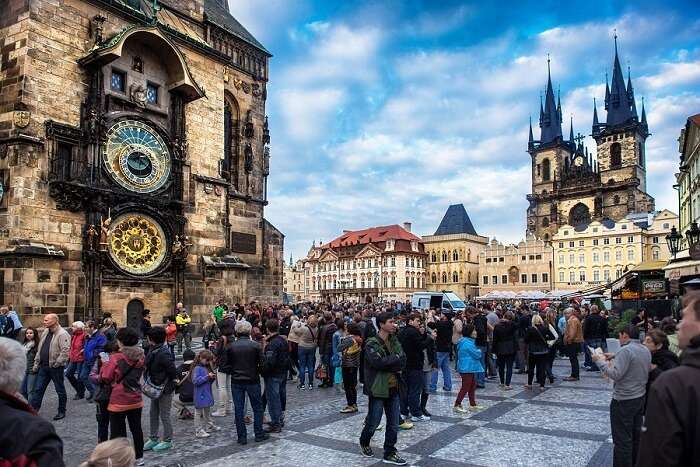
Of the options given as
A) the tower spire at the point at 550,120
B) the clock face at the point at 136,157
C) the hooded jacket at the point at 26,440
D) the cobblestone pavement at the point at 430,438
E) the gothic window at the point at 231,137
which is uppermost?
the tower spire at the point at 550,120

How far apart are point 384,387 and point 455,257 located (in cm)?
8955

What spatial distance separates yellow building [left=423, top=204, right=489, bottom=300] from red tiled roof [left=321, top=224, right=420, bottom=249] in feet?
14.7

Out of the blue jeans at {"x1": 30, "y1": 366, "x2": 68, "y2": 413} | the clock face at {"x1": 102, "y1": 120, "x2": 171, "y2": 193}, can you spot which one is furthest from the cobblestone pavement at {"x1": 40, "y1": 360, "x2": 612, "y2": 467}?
the clock face at {"x1": 102, "y1": 120, "x2": 171, "y2": 193}

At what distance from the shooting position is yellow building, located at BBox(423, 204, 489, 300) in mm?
93750

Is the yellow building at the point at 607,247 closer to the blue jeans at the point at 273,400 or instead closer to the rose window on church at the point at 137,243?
the rose window on church at the point at 137,243

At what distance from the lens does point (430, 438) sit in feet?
26.6

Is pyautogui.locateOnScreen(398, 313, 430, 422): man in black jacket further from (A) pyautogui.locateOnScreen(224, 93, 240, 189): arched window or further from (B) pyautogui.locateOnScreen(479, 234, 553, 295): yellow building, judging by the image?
(B) pyautogui.locateOnScreen(479, 234, 553, 295): yellow building

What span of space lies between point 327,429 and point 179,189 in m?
15.1

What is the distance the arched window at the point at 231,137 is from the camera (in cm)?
2772

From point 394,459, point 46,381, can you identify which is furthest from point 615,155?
point 46,381

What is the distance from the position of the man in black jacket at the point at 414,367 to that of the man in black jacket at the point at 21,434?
733 cm

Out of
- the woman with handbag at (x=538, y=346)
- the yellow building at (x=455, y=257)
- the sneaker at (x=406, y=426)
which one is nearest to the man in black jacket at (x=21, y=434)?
the sneaker at (x=406, y=426)

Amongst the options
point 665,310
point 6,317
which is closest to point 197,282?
point 6,317

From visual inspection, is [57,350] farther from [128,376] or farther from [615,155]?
[615,155]
